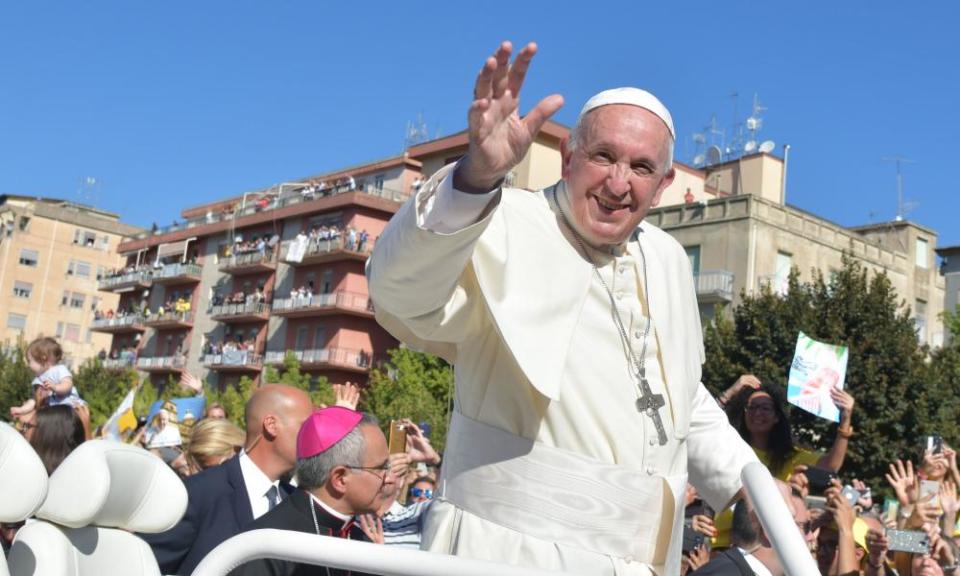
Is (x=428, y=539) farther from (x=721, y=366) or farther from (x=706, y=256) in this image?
(x=706, y=256)

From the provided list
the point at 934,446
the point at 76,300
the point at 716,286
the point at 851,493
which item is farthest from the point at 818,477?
the point at 76,300

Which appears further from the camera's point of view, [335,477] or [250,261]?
[250,261]

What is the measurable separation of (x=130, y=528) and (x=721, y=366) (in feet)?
84.7

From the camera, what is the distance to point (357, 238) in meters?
49.8

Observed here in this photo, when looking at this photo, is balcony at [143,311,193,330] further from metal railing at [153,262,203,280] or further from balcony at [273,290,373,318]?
balcony at [273,290,373,318]

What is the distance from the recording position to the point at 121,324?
64.1m

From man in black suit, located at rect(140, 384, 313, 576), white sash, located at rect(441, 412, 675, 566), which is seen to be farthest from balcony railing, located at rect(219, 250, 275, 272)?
white sash, located at rect(441, 412, 675, 566)

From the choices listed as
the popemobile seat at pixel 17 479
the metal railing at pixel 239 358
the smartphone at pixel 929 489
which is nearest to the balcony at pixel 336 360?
the metal railing at pixel 239 358

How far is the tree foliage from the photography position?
2484 cm

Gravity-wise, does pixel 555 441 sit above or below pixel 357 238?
below

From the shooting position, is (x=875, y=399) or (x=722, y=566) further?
(x=875, y=399)

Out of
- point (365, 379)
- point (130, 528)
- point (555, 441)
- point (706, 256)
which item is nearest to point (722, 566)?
point (555, 441)

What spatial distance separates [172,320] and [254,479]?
184ft

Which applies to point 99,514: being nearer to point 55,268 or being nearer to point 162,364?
point 162,364
